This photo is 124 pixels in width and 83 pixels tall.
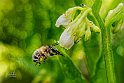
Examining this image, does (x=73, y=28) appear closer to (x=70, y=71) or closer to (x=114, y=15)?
(x=114, y=15)

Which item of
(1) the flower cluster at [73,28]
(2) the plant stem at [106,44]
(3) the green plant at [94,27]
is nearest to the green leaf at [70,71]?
(3) the green plant at [94,27]

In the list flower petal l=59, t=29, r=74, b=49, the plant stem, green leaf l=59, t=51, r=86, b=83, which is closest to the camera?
flower petal l=59, t=29, r=74, b=49

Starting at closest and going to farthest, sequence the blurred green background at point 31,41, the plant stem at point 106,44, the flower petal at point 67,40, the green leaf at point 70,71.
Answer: the flower petal at point 67,40 → the plant stem at point 106,44 → the green leaf at point 70,71 → the blurred green background at point 31,41

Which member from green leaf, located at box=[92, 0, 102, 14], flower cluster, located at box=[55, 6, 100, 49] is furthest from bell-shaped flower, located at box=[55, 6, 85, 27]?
green leaf, located at box=[92, 0, 102, 14]

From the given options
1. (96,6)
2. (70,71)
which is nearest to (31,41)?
(70,71)

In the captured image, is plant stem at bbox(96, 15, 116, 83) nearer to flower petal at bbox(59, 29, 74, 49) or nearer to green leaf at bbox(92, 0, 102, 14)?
green leaf at bbox(92, 0, 102, 14)

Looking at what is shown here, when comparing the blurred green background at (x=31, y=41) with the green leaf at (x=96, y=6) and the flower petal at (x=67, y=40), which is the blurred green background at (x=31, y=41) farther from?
the flower petal at (x=67, y=40)

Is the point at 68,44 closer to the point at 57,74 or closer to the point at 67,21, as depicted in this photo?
the point at 67,21
